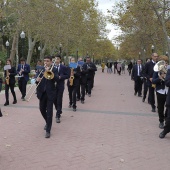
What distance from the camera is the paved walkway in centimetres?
484

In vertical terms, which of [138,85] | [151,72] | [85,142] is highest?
[151,72]

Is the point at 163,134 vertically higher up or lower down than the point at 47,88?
lower down

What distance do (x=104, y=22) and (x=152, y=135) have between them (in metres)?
43.4

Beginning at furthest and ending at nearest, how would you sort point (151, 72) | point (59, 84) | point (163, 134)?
point (151, 72) → point (59, 84) → point (163, 134)

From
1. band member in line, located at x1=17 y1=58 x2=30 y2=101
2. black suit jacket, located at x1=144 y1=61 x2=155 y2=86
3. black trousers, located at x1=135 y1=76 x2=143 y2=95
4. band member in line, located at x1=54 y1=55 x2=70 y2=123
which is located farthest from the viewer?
black trousers, located at x1=135 y1=76 x2=143 y2=95

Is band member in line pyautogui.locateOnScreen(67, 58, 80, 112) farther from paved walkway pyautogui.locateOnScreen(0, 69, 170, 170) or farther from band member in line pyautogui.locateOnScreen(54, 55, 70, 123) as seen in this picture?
band member in line pyautogui.locateOnScreen(54, 55, 70, 123)

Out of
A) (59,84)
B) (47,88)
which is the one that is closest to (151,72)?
(59,84)

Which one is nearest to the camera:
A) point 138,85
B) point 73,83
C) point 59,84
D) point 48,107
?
point 48,107

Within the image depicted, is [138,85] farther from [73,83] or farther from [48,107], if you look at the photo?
[48,107]

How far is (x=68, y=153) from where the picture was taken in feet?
17.5

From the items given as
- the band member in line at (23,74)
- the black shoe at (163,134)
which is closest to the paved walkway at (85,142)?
the black shoe at (163,134)

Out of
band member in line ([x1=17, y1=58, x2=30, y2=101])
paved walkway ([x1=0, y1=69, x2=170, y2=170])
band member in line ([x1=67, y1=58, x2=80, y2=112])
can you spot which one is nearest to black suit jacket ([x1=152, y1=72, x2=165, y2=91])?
paved walkway ([x1=0, y1=69, x2=170, y2=170])

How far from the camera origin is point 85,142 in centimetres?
605

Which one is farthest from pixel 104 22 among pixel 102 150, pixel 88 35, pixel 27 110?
pixel 102 150
